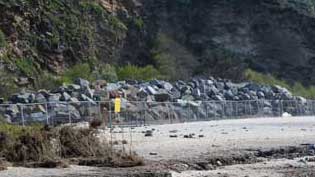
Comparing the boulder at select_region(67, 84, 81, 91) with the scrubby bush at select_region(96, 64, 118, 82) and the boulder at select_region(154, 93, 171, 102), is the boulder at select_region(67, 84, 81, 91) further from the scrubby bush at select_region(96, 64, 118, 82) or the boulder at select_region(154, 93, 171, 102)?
the scrubby bush at select_region(96, 64, 118, 82)

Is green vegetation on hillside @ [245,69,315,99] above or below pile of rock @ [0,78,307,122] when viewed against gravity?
above

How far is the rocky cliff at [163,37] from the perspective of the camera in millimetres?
56000

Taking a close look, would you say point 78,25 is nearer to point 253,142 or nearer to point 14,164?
point 253,142

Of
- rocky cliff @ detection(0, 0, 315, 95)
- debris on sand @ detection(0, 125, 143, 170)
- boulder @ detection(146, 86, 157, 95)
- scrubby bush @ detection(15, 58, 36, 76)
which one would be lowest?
debris on sand @ detection(0, 125, 143, 170)

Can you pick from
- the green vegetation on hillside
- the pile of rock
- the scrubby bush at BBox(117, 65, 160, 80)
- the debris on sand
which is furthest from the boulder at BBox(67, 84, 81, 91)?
the green vegetation on hillside

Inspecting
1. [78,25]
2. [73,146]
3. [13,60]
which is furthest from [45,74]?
[73,146]

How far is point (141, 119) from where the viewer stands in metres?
38.9

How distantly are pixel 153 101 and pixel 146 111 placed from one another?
A: 4291 mm

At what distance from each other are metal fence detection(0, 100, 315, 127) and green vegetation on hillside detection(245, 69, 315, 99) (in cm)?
1102

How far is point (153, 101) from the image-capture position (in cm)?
4412

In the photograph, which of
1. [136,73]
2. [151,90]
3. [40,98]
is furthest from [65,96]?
[136,73]

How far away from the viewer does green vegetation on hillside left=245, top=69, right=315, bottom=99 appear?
70.2 m

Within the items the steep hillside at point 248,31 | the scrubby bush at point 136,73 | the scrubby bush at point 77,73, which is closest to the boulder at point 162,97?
the scrubby bush at point 77,73

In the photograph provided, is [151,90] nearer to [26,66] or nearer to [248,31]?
[26,66]
